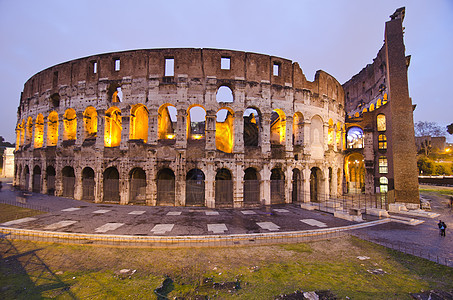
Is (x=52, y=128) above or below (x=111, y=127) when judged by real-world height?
above

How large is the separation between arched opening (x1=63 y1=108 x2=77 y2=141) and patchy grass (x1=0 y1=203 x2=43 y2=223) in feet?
24.3

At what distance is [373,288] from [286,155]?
12732 millimetres

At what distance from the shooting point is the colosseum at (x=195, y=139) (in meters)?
16.2

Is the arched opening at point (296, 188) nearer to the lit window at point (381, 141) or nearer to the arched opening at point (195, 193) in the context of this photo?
the arched opening at point (195, 193)

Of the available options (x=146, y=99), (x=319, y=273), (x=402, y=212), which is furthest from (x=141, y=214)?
(x=402, y=212)

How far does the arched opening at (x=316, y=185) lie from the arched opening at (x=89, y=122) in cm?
2304

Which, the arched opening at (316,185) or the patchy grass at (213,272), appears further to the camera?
the arched opening at (316,185)

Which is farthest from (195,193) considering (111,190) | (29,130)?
(29,130)

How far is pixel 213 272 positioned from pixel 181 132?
38.1ft

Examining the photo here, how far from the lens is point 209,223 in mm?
11352

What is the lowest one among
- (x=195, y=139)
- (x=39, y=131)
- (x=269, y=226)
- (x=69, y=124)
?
(x=269, y=226)

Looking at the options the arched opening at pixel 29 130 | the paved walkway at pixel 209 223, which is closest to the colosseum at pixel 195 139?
the paved walkway at pixel 209 223

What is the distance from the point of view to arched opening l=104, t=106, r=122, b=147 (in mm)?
17484

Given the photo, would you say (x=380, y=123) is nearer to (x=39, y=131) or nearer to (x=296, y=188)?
(x=296, y=188)
